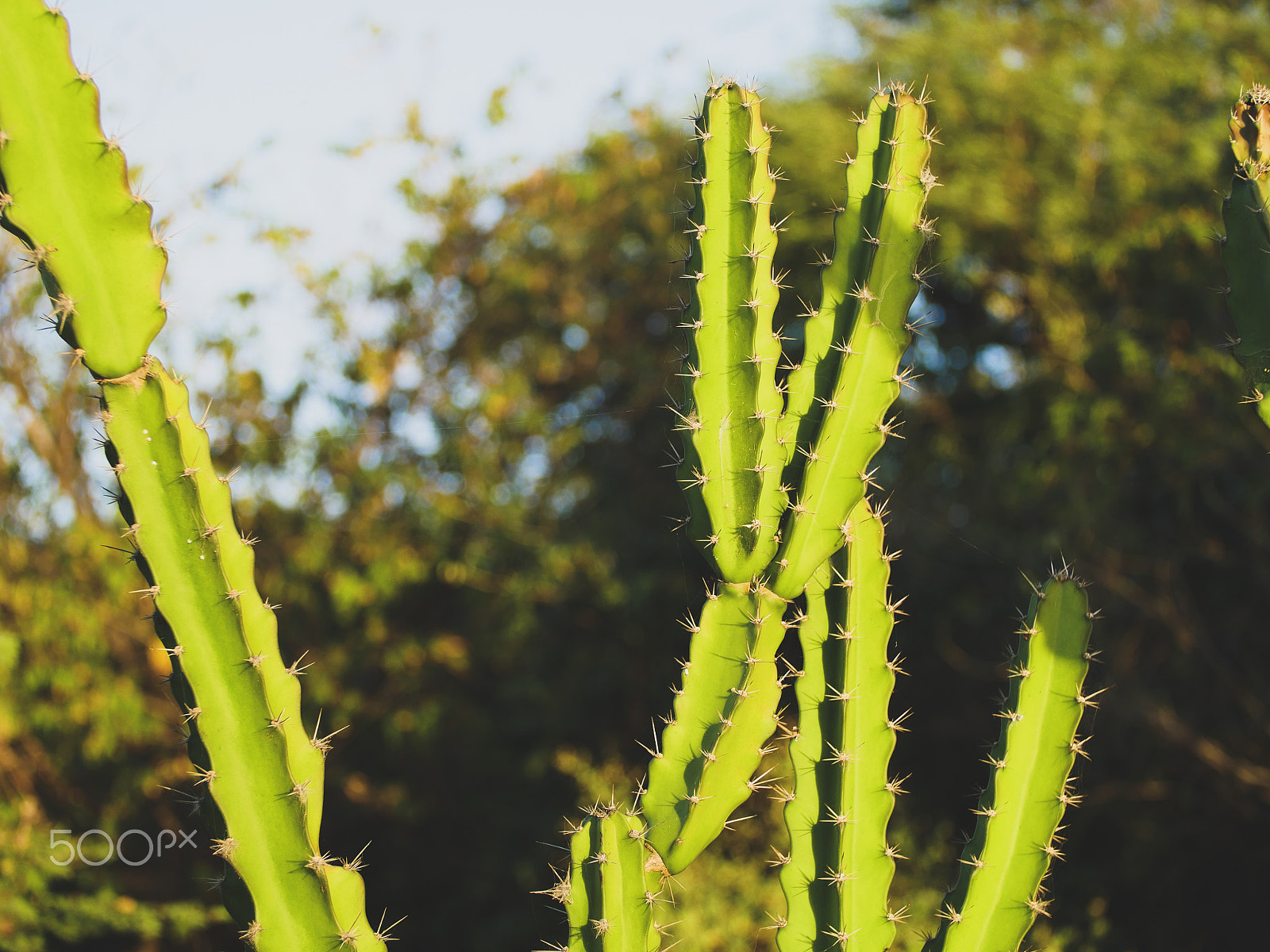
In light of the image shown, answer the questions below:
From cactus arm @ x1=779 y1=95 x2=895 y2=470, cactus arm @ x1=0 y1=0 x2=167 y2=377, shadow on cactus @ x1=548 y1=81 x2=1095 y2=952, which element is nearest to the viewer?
cactus arm @ x1=0 y1=0 x2=167 y2=377

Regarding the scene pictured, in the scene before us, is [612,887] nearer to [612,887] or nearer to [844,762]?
[612,887]

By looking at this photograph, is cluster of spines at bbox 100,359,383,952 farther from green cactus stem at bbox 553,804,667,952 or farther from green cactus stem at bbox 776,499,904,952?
green cactus stem at bbox 776,499,904,952

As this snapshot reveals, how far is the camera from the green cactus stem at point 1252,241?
203cm

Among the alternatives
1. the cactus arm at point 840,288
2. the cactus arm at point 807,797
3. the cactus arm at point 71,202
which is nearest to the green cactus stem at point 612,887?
the cactus arm at point 807,797

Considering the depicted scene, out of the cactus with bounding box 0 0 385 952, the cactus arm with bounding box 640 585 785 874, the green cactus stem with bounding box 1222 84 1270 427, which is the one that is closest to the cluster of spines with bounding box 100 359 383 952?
the cactus with bounding box 0 0 385 952

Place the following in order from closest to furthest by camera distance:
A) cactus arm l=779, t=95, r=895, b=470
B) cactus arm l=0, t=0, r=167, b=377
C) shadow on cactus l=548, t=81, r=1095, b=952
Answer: cactus arm l=0, t=0, r=167, b=377 < shadow on cactus l=548, t=81, r=1095, b=952 < cactus arm l=779, t=95, r=895, b=470

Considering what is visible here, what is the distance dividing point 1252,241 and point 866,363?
2.86 ft

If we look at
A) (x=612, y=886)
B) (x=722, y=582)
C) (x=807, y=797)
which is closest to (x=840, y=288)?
(x=722, y=582)

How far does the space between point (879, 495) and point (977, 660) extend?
3.77 ft

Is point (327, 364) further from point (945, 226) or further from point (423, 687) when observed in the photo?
point (945, 226)

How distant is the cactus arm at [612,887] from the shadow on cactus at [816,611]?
0.04 ft

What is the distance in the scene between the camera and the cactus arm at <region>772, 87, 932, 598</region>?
190 centimetres

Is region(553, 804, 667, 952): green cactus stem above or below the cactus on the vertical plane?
Result: below

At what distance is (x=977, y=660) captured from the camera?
5816 mm
